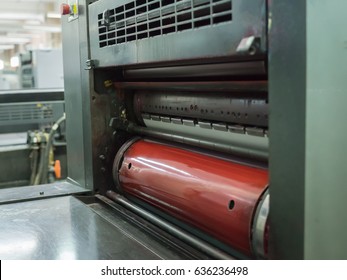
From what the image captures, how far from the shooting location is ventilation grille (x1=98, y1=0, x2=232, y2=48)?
116cm

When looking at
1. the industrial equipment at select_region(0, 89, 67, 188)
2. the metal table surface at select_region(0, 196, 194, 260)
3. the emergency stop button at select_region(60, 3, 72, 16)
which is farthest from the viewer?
the industrial equipment at select_region(0, 89, 67, 188)

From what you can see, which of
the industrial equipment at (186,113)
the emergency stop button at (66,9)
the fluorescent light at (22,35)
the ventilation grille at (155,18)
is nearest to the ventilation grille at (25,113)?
the emergency stop button at (66,9)

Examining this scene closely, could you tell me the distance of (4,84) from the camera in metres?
6.38

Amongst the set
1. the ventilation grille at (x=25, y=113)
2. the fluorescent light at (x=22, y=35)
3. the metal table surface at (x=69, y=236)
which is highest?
the fluorescent light at (x=22, y=35)

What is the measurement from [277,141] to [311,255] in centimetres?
27

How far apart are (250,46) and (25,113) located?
11.2 ft

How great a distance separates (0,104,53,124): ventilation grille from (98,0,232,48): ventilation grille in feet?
7.83

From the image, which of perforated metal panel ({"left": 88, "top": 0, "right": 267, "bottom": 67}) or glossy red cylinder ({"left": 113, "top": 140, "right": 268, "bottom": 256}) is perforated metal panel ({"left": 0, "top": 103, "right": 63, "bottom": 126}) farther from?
glossy red cylinder ({"left": 113, "top": 140, "right": 268, "bottom": 256})

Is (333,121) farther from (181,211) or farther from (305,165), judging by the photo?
(181,211)

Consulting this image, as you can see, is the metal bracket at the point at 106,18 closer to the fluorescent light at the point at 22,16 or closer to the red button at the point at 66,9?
the red button at the point at 66,9

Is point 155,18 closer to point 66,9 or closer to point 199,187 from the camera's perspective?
point 199,187

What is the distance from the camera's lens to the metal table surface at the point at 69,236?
53.0 inches

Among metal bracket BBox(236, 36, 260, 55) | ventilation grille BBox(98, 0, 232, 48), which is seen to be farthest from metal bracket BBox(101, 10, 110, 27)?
metal bracket BBox(236, 36, 260, 55)

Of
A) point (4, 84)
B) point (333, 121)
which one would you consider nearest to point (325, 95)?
point (333, 121)
